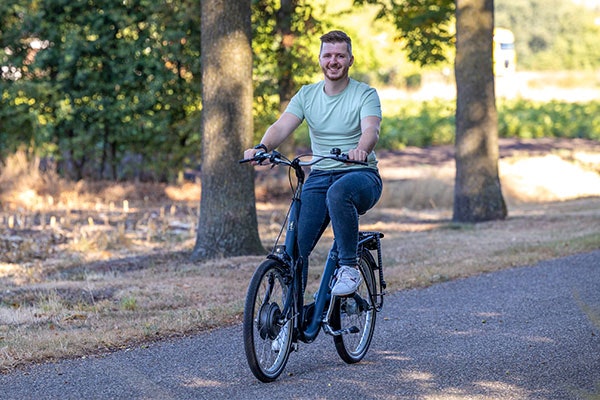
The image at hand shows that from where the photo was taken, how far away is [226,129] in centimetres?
Result: 1148

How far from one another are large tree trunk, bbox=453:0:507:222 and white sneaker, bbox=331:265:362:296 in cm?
955

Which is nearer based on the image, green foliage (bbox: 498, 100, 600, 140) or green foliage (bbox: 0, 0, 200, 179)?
green foliage (bbox: 0, 0, 200, 179)

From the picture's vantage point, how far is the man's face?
6.55 meters

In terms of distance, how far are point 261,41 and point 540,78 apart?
59.1m

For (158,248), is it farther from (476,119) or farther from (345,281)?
(345,281)

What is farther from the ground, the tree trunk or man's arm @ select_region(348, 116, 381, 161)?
the tree trunk

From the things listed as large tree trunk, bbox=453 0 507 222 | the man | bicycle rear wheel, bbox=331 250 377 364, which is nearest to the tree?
large tree trunk, bbox=453 0 507 222

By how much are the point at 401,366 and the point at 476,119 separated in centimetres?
945

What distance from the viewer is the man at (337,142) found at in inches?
253

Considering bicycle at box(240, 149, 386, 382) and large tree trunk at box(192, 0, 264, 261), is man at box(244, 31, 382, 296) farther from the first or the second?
large tree trunk at box(192, 0, 264, 261)

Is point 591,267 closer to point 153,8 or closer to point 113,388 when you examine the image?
point 113,388

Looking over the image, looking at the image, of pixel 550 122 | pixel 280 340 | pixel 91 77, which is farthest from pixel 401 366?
pixel 550 122

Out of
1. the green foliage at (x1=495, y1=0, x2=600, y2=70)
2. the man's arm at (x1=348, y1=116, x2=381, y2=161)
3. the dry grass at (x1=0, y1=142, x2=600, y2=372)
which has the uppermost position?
the green foliage at (x1=495, y1=0, x2=600, y2=70)

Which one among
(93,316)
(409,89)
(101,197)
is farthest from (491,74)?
(409,89)
